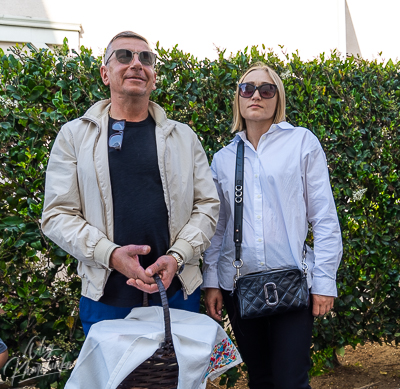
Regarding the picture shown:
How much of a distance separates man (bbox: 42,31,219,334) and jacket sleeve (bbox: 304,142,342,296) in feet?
1.80

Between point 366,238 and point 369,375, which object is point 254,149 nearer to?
point 366,238

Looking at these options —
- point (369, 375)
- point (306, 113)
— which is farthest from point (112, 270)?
point (369, 375)

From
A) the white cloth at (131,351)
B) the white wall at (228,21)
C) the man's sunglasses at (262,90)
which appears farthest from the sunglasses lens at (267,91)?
the white wall at (228,21)

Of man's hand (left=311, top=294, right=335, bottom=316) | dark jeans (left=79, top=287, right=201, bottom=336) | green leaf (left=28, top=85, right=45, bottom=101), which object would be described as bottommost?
man's hand (left=311, top=294, right=335, bottom=316)

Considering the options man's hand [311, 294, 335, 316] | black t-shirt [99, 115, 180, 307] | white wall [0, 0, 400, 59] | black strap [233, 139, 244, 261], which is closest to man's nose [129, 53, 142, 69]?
black t-shirt [99, 115, 180, 307]

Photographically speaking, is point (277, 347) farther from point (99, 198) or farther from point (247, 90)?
point (247, 90)

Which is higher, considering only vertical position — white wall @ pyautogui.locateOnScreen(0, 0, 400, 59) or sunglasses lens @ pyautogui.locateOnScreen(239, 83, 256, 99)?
white wall @ pyautogui.locateOnScreen(0, 0, 400, 59)

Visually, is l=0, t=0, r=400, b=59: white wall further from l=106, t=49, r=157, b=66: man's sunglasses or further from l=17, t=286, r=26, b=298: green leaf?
l=17, t=286, r=26, b=298: green leaf

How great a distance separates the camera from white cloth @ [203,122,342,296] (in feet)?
7.54

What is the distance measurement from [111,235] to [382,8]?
25.0 ft

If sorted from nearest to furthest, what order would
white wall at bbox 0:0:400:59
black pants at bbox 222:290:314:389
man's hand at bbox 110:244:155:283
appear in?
man's hand at bbox 110:244:155:283, black pants at bbox 222:290:314:389, white wall at bbox 0:0:400:59

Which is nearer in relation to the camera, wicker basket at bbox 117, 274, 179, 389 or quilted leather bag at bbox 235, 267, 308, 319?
wicker basket at bbox 117, 274, 179, 389

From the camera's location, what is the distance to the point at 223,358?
2.02 metres

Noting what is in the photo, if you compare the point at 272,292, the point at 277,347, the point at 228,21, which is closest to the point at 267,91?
the point at 272,292
